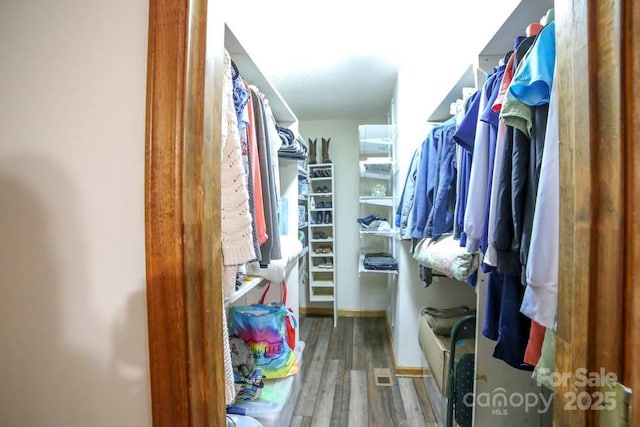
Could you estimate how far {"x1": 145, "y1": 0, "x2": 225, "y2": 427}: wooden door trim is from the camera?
0.46 m

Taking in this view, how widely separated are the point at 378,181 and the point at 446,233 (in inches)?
77.6

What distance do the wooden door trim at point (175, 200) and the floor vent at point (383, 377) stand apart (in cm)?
199

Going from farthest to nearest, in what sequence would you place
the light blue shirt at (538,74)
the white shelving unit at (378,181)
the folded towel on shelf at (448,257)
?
the white shelving unit at (378,181)
the folded towel on shelf at (448,257)
the light blue shirt at (538,74)

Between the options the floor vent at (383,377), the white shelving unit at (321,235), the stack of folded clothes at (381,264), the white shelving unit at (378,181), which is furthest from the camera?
the white shelving unit at (321,235)

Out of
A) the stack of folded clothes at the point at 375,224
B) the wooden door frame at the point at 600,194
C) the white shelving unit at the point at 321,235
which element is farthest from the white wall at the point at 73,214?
the white shelving unit at the point at 321,235

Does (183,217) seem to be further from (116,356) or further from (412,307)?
(412,307)

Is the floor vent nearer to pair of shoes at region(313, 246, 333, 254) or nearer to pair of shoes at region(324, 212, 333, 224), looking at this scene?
pair of shoes at region(313, 246, 333, 254)

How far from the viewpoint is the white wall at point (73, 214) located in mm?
496

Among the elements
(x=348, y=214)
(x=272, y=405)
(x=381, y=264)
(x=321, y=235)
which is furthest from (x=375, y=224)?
(x=272, y=405)

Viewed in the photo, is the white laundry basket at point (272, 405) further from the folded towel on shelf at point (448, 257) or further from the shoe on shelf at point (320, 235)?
the shoe on shelf at point (320, 235)

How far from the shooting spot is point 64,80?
510mm

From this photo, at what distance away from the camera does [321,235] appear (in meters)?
3.49

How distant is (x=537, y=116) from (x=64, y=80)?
1037mm

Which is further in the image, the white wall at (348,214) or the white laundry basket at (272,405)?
the white wall at (348,214)
